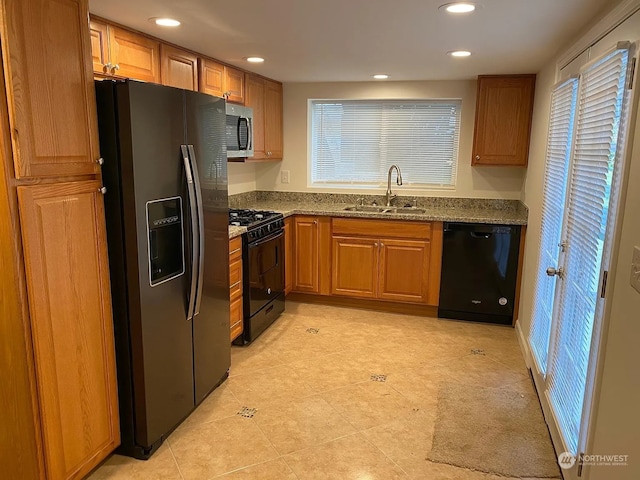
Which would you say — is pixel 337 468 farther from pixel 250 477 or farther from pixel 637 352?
pixel 637 352

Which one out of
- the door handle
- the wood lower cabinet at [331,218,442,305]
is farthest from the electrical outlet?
the wood lower cabinet at [331,218,442,305]

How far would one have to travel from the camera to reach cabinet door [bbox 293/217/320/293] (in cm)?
444

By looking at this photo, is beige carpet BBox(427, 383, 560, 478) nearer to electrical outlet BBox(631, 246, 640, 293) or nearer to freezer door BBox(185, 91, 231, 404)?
electrical outlet BBox(631, 246, 640, 293)

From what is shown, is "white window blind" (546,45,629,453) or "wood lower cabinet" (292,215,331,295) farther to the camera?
"wood lower cabinet" (292,215,331,295)

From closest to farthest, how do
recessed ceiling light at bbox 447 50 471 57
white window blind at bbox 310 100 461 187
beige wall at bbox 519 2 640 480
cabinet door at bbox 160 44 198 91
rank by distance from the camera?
1. beige wall at bbox 519 2 640 480
2. cabinet door at bbox 160 44 198 91
3. recessed ceiling light at bbox 447 50 471 57
4. white window blind at bbox 310 100 461 187

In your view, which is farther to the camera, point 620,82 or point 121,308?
point 121,308

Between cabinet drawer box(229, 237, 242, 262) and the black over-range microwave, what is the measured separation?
766 mm

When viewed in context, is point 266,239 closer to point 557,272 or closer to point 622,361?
point 557,272

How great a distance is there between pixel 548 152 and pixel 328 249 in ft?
6.93

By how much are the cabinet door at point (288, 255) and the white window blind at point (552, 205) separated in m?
2.15

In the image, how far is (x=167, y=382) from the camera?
92.8 inches

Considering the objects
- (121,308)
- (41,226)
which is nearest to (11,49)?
(41,226)

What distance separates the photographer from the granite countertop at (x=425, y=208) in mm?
4023

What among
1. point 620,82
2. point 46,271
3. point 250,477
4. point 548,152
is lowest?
point 250,477
